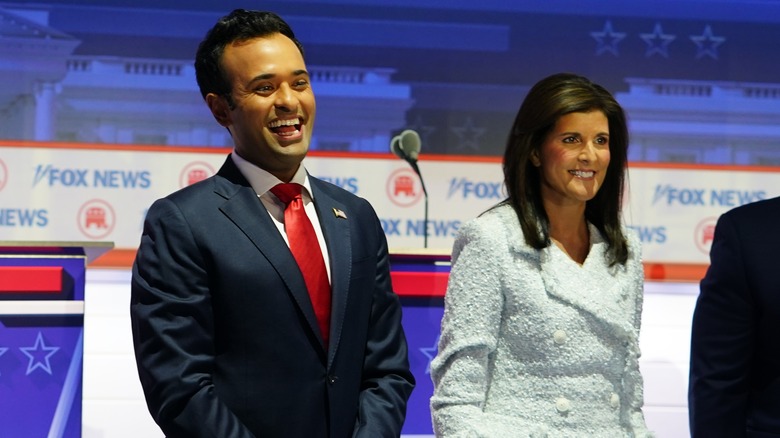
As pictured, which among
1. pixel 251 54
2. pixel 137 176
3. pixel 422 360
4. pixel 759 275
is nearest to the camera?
pixel 251 54

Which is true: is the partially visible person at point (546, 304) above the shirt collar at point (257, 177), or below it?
below

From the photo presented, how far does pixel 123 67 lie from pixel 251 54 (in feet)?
15.5

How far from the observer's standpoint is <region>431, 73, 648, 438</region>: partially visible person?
211 cm

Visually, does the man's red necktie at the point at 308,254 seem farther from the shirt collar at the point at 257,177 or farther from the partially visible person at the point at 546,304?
the partially visible person at the point at 546,304

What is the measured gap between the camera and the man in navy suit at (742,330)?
2203 mm

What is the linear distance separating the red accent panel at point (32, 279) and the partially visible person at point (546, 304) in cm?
140

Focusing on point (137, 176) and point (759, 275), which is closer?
point (759, 275)

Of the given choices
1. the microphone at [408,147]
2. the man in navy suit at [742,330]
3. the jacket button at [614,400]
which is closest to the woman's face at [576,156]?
the man in navy suit at [742,330]

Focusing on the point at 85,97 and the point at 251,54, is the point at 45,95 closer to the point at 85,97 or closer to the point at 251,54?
the point at 85,97

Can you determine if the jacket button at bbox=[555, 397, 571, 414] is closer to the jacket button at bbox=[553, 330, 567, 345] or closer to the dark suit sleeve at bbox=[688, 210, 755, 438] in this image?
the jacket button at bbox=[553, 330, 567, 345]

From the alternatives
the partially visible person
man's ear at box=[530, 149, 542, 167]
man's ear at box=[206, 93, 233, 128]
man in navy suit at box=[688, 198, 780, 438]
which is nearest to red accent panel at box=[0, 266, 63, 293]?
man's ear at box=[206, 93, 233, 128]

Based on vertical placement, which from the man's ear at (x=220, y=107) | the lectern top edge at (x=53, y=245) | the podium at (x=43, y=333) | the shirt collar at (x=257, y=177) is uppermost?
the man's ear at (x=220, y=107)

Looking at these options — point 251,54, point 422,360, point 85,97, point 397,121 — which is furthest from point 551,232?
point 85,97

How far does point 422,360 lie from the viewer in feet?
10.6
